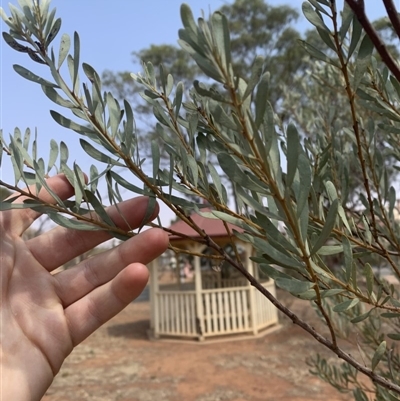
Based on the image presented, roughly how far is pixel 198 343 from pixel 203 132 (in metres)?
8.83

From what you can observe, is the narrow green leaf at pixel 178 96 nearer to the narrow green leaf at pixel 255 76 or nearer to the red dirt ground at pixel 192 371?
the narrow green leaf at pixel 255 76

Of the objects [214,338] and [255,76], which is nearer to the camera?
[255,76]

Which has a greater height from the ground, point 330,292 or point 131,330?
point 330,292

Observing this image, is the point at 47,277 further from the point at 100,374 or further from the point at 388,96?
the point at 100,374

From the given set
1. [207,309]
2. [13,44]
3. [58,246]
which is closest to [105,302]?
[58,246]

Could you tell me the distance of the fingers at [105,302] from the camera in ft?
2.94

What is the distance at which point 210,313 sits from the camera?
960 cm

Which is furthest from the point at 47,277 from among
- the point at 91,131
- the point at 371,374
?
the point at 371,374

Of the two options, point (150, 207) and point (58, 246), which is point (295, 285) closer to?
point (150, 207)

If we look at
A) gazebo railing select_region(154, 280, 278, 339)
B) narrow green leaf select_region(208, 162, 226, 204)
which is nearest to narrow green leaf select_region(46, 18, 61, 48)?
narrow green leaf select_region(208, 162, 226, 204)

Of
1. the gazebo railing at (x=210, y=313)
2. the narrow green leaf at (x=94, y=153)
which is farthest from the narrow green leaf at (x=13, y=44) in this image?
the gazebo railing at (x=210, y=313)

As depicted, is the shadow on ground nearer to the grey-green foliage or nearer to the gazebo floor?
the gazebo floor

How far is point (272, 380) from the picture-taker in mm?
6500

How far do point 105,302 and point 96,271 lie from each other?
0.09 m
